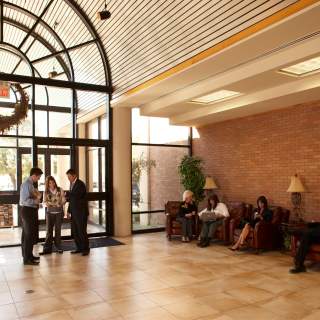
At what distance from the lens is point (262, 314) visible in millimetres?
3697

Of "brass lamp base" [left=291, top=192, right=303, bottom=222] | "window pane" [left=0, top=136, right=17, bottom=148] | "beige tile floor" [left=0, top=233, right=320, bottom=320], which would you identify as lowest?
"beige tile floor" [left=0, top=233, right=320, bottom=320]

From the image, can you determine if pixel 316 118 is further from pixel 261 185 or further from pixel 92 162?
pixel 92 162

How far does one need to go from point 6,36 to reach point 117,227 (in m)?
4.93

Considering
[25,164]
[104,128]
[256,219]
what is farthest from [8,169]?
[256,219]

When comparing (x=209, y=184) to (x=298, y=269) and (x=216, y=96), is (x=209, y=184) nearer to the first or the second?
(x=216, y=96)

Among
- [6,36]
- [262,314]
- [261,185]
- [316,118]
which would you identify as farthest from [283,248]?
[6,36]

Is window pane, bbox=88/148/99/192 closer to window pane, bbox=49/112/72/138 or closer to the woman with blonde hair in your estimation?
window pane, bbox=49/112/72/138

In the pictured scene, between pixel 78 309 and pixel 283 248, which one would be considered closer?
pixel 78 309

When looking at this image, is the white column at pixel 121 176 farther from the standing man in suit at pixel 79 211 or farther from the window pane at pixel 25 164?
the window pane at pixel 25 164

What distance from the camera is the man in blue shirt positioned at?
18.7ft

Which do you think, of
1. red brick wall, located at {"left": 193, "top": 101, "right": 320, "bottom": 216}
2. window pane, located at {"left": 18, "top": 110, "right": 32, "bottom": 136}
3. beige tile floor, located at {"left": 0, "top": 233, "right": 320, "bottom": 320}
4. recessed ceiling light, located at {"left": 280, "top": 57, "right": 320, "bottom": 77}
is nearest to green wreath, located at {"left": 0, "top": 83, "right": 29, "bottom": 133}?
window pane, located at {"left": 18, "top": 110, "right": 32, "bottom": 136}

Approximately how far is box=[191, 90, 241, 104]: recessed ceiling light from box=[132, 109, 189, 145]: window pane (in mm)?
1930

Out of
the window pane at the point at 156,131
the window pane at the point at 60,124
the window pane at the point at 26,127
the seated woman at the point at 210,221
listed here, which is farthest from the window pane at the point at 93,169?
the seated woman at the point at 210,221

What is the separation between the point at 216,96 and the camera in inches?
274
